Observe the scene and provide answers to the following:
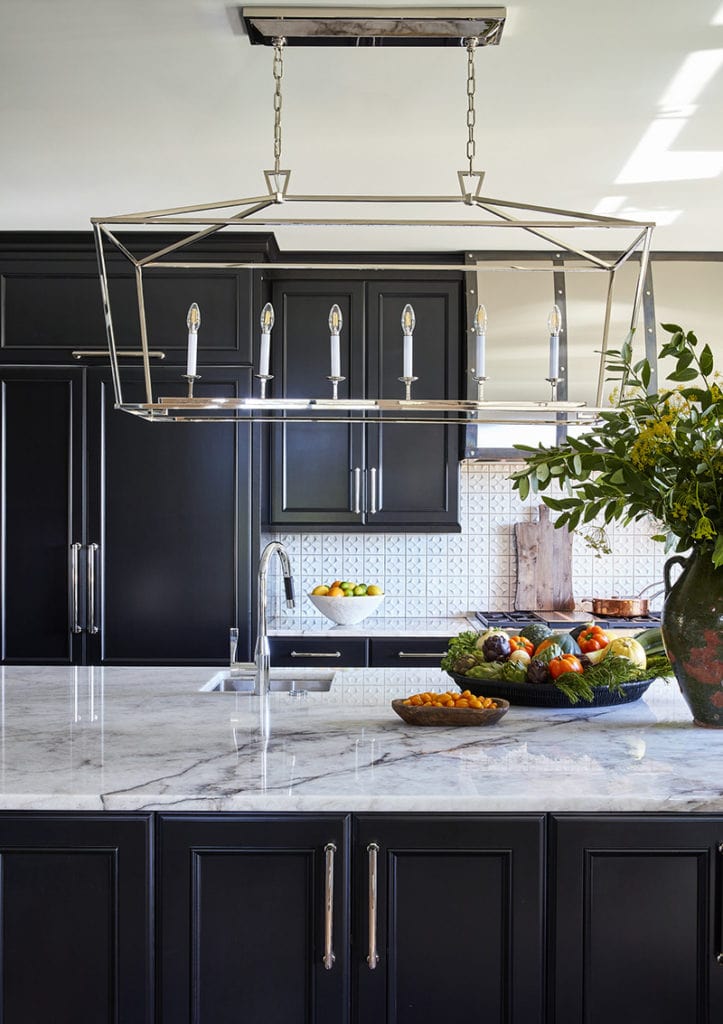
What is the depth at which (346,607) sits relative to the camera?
4.28m

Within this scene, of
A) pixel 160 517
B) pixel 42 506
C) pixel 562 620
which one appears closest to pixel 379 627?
pixel 562 620

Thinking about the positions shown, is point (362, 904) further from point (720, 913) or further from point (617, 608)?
point (617, 608)

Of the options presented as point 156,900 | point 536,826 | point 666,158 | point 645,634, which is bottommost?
point 156,900

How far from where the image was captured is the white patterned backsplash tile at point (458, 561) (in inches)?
187

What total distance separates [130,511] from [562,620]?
197 centimetres

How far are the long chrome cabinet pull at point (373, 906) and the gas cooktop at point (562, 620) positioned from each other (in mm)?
2466

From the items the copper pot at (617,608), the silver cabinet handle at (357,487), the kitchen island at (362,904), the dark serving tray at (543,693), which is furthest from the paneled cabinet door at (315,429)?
the kitchen island at (362,904)

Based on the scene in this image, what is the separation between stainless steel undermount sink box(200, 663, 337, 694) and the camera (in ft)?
9.48

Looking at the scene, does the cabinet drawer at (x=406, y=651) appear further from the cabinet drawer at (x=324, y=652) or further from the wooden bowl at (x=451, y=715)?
the wooden bowl at (x=451, y=715)

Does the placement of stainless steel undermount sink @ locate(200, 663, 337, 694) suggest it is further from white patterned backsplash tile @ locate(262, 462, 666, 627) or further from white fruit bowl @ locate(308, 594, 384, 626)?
white patterned backsplash tile @ locate(262, 462, 666, 627)

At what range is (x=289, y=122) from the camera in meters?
2.86

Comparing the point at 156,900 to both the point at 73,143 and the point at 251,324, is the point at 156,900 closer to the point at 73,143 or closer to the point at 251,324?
the point at 73,143

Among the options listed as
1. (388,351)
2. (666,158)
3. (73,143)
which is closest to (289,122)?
(73,143)

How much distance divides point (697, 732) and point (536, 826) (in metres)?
0.64
